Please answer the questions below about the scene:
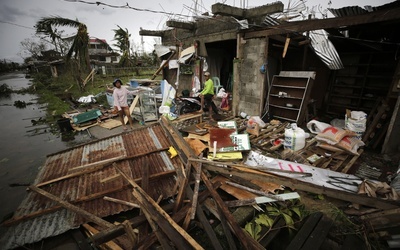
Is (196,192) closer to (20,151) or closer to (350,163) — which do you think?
(350,163)

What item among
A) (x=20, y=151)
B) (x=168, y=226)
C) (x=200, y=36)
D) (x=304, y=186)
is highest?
(x=200, y=36)

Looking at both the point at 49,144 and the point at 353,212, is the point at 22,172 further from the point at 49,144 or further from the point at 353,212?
the point at 353,212

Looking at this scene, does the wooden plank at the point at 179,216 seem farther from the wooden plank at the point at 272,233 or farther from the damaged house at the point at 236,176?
the wooden plank at the point at 272,233

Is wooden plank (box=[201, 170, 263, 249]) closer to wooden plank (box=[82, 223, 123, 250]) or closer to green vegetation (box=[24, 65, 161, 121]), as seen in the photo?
wooden plank (box=[82, 223, 123, 250])

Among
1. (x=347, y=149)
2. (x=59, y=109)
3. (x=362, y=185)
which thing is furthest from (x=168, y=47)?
(x=362, y=185)

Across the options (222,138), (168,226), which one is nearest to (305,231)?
(168,226)

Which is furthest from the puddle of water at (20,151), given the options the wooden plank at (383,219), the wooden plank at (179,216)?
the wooden plank at (383,219)

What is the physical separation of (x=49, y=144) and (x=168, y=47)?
27.0 ft

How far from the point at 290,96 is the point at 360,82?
11.7ft

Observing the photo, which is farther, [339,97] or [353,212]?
[339,97]

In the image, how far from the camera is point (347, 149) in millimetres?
4453

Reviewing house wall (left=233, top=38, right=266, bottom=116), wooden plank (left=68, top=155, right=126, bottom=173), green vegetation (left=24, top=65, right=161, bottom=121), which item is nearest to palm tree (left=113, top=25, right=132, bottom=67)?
green vegetation (left=24, top=65, right=161, bottom=121)

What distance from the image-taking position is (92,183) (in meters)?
3.36

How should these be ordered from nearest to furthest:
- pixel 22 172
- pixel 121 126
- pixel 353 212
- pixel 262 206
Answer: pixel 353 212 < pixel 262 206 < pixel 22 172 < pixel 121 126
